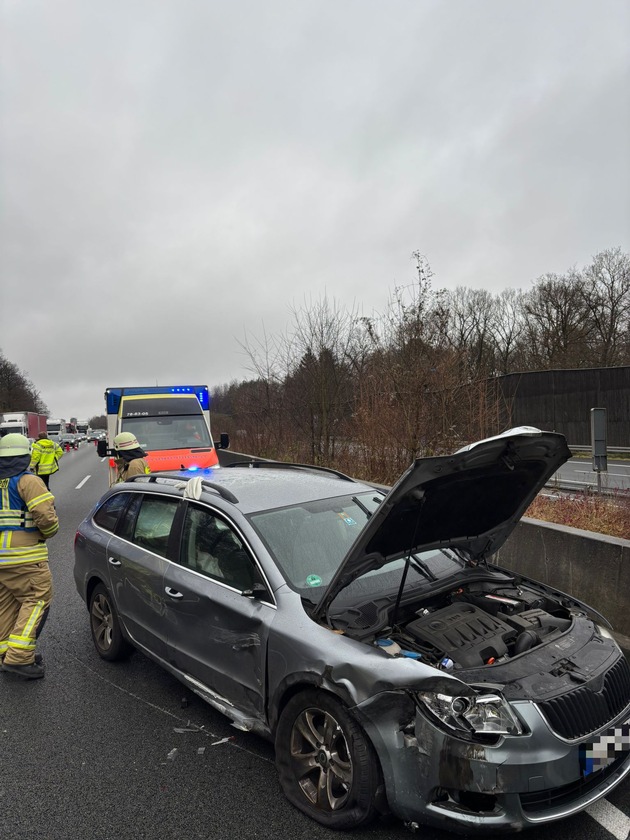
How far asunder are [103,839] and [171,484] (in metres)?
2.29

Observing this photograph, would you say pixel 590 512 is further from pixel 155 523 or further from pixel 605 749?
pixel 155 523

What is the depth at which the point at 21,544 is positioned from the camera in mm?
4664

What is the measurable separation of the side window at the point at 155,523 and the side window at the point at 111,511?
1.26ft

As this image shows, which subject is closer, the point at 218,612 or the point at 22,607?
the point at 218,612

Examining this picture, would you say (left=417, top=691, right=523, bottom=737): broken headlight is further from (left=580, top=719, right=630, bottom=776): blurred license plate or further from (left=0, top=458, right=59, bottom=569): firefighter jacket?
(left=0, top=458, right=59, bottom=569): firefighter jacket

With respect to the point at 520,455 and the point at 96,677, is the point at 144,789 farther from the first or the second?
the point at 520,455

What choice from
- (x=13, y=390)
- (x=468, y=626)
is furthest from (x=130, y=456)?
(x=13, y=390)

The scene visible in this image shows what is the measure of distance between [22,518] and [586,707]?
13.8ft

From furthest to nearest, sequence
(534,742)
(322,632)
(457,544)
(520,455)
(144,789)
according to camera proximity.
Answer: (457,544) → (520,455) → (144,789) → (322,632) → (534,742)

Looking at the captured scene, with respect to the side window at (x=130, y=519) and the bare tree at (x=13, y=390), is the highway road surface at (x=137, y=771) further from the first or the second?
the bare tree at (x=13, y=390)

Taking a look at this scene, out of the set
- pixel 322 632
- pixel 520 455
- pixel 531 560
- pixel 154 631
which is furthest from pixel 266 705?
pixel 531 560

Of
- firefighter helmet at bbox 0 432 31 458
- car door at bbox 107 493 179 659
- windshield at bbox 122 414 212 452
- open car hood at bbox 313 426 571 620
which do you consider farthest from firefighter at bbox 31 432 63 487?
open car hood at bbox 313 426 571 620

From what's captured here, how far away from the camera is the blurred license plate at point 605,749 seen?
245cm

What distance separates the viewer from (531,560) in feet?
18.5
